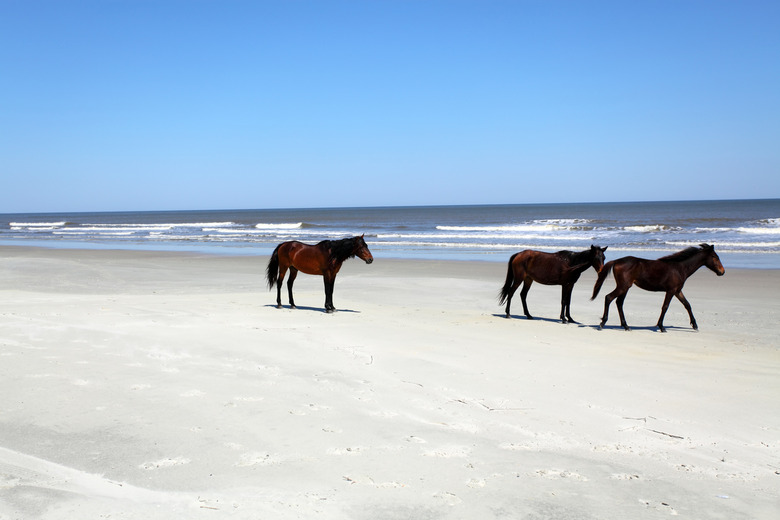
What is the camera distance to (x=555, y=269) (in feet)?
34.2

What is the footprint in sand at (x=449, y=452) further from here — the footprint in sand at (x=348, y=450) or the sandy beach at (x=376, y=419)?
the footprint in sand at (x=348, y=450)

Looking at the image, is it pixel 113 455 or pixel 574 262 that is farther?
pixel 574 262

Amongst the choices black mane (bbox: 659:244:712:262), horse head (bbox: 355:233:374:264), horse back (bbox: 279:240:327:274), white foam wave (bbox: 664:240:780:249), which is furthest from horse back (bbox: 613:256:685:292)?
white foam wave (bbox: 664:240:780:249)

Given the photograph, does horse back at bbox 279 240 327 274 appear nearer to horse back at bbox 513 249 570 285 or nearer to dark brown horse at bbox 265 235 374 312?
dark brown horse at bbox 265 235 374 312

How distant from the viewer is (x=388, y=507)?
3.24m

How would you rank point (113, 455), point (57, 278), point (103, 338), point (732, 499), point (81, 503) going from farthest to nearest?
point (57, 278), point (103, 338), point (113, 455), point (732, 499), point (81, 503)

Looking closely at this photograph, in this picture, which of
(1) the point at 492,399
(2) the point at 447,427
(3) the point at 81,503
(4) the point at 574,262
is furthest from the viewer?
(4) the point at 574,262

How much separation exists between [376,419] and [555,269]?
665cm

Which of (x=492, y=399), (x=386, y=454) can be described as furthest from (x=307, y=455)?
(x=492, y=399)

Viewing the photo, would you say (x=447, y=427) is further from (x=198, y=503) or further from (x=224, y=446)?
(x=198, y=503)

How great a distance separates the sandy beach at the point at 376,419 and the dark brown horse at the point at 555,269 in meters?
1.21

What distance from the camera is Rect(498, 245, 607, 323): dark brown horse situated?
10125mm

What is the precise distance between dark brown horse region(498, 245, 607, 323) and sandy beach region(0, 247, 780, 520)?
1.21m

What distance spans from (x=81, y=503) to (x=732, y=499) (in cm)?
358
